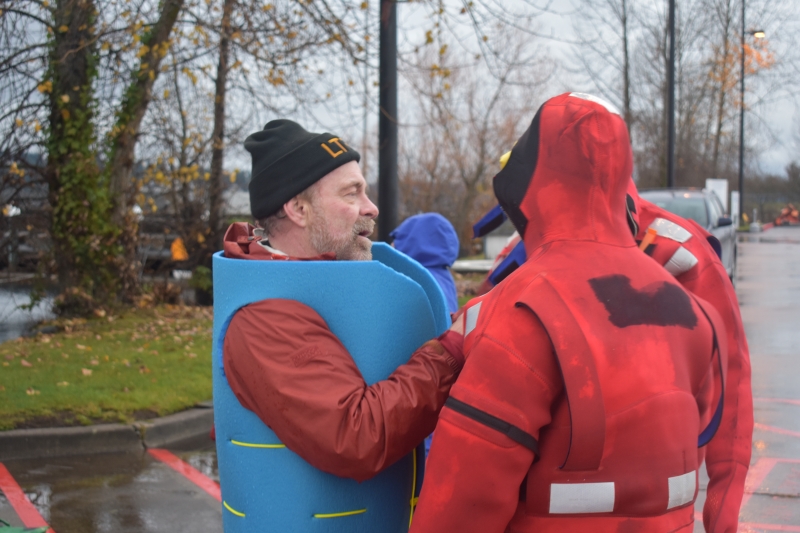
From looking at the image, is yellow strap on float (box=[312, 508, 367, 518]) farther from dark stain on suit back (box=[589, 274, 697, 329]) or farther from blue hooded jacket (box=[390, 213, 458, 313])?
blue hooded jacket (box=[390, 213, 458, 313])

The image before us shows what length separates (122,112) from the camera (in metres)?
11.7

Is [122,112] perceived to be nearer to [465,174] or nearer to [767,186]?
[465,174]

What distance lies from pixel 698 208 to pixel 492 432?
13.4m

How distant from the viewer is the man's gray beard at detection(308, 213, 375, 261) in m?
Result: 2.21

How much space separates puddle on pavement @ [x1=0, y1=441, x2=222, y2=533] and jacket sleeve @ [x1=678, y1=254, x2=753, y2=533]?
3286mm

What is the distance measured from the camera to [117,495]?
516cm

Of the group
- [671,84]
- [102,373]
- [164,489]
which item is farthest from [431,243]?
[671,84]

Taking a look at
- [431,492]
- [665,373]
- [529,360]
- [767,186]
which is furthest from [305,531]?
[767,186]

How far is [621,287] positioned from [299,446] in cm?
81

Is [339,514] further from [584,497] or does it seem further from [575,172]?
[575,172]

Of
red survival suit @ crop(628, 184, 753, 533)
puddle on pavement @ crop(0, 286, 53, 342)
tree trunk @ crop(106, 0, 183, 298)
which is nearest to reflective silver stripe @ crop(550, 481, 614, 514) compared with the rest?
red survival suit @ crop(628, 184, 753, 533)

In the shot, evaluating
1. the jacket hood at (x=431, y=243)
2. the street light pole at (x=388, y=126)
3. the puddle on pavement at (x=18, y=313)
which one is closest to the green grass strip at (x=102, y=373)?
the puddle on pavement at (x=18, y=313)

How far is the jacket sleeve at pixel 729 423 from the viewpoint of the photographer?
2.24m

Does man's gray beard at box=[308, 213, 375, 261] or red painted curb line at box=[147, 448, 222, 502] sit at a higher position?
man's gray beard at box=[308, 213, 375, 261]
